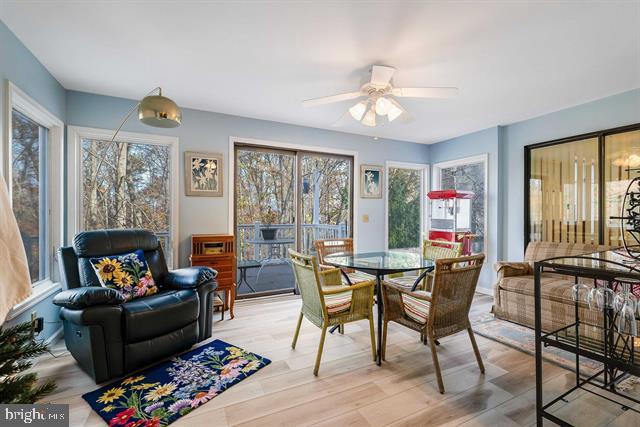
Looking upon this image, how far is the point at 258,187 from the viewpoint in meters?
4.21

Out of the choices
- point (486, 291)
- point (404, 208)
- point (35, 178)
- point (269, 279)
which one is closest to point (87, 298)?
point (35, 178)

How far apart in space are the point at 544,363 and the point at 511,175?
2.70m

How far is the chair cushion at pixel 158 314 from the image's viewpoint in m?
2.14

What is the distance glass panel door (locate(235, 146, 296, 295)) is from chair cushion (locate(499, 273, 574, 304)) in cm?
278

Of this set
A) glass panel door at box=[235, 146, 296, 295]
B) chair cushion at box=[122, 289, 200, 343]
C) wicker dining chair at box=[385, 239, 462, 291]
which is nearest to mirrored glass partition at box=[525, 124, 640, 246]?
wicker dining chair at box=[385, 239, 462, 291]

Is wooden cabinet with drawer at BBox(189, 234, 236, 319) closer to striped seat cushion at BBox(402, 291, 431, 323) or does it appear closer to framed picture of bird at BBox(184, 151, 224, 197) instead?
framed picture of bird at BBox(184, 151, 224, 197)

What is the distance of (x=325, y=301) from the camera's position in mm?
2381

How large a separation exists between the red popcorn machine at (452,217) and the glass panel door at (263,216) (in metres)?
2.30

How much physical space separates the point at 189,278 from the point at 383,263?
178cm

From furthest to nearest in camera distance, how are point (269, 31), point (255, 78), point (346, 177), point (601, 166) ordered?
point (346, 177) < point (601, 166) < point (255, 78) < point (269, 31)

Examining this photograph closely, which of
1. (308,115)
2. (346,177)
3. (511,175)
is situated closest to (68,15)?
(308,115)

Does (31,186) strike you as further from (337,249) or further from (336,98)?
(337,249)

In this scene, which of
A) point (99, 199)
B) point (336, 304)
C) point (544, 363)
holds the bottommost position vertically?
point (544, 363)

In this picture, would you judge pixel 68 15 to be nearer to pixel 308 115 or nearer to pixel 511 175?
pixel 308 115
